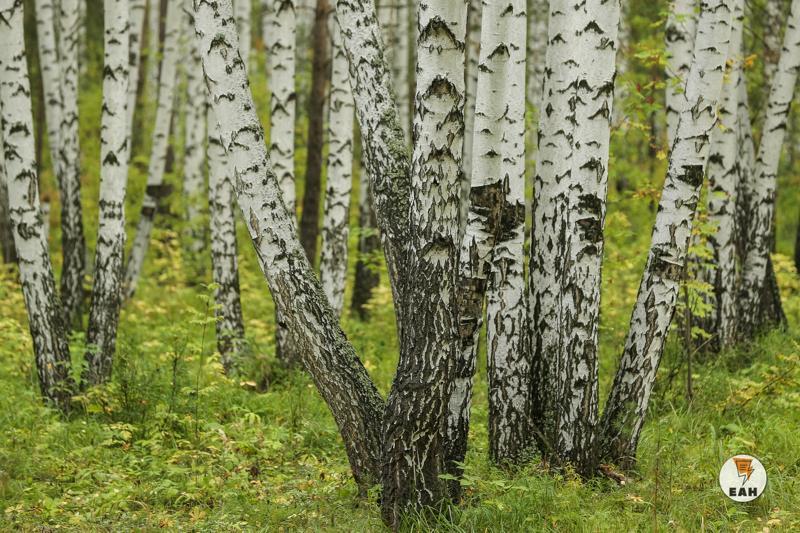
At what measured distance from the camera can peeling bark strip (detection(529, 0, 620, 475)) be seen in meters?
4.98

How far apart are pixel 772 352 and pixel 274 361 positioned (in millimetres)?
5118

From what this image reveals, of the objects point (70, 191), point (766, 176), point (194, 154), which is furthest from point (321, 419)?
point (194, 154)

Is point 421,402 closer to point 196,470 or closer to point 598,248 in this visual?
point 598,248

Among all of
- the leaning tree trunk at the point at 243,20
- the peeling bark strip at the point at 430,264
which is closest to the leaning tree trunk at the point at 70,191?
the leaning tree trunk at the point at 243,20

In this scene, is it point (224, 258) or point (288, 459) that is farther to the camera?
point (224, 258)

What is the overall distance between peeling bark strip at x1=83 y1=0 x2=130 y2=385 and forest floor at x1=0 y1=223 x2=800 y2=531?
0.42m

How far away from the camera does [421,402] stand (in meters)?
4.39

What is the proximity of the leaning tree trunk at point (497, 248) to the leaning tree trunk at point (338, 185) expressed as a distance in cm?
401

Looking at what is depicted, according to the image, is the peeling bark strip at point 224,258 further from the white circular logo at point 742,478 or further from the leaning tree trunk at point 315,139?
the white circular logo at point 742,478

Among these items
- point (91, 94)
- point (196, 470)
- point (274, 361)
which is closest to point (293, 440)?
point (196, 470)

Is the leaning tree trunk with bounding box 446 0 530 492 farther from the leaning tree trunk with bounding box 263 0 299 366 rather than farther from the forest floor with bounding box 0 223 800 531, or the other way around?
the leaning tree trunk with bounding box 263 0 299 366

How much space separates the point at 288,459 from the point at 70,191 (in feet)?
18.3

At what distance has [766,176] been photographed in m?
8.97

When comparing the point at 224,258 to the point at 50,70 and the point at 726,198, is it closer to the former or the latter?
the point at 50,70
